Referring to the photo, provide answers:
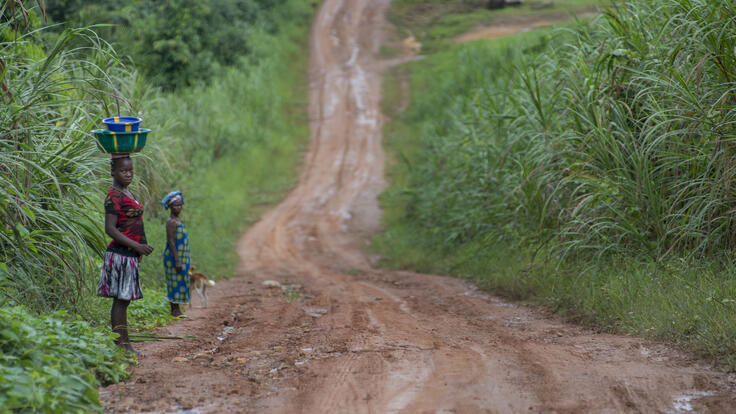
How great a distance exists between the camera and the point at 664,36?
7.73 metres

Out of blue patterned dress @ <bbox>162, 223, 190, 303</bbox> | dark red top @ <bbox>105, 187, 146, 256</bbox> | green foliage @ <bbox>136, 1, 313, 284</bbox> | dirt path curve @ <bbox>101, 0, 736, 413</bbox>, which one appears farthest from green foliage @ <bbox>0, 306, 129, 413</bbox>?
green foliage @ <bbox>136, 1, 313, 284</bbox>

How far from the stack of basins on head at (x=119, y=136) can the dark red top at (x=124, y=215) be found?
13.5 inches

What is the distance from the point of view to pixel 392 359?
17.0 ft

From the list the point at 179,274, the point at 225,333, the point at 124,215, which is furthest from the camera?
the point at 179,274

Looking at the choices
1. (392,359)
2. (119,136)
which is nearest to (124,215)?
(119,136)

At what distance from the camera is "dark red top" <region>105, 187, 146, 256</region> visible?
5.23 meters

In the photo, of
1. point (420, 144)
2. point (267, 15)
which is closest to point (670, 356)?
point (420, 144)

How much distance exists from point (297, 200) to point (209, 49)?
8457 mm

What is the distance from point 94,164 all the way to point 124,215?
139cm

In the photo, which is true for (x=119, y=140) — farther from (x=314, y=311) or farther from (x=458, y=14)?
(x=458, y=14)

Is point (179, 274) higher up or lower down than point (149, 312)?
higher up

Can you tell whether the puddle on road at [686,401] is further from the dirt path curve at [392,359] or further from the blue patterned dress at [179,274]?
the blue patterned dress at [179,274]

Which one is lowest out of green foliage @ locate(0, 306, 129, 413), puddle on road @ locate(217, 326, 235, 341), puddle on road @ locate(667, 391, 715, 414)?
puddle on road @ locate(217, 326, 235, 341)

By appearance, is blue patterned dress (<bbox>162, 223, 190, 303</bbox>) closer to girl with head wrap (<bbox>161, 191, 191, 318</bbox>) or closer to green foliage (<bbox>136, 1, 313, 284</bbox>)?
girl with head wrap (<bbox>161, 191, 191, 318</bbox>)
